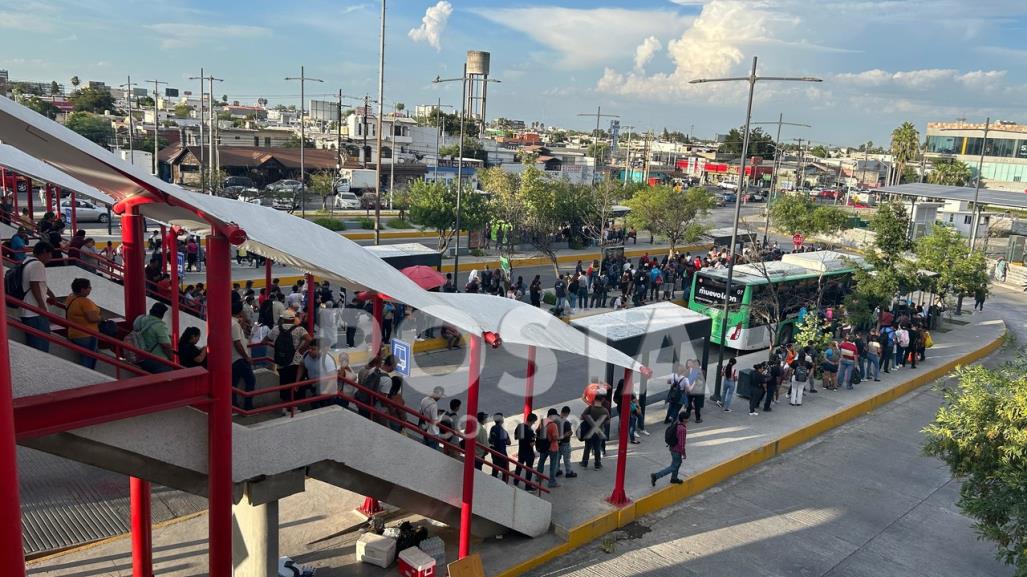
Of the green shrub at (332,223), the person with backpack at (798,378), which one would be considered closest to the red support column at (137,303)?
the person with backpack at (798,378)

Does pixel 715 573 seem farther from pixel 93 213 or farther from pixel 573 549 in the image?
pixel 93 213

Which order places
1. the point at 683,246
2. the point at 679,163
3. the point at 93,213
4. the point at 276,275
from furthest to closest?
the point at 679,163 < the point at 683,246 < the point at 93,213 < the point at 276,275

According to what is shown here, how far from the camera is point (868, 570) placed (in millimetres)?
10547

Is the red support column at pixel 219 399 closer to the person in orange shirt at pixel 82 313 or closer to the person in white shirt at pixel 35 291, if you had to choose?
the person in orange shirt at pixel 82 313

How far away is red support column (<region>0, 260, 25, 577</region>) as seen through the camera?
398 centimetres

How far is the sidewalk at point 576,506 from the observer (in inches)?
381

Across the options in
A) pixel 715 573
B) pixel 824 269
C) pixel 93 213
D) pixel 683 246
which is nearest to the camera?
pixel 715 573

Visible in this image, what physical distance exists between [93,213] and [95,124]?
1761 inches

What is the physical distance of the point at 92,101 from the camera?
9388 centimetres

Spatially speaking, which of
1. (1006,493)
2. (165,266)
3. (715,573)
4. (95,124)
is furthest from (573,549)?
(95,124)

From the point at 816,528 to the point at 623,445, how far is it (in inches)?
135

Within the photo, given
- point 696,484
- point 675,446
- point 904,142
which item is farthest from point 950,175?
point 675,446

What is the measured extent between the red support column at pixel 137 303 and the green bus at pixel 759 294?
580 inches

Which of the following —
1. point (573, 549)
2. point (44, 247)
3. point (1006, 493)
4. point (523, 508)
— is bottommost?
point (573, 549)
